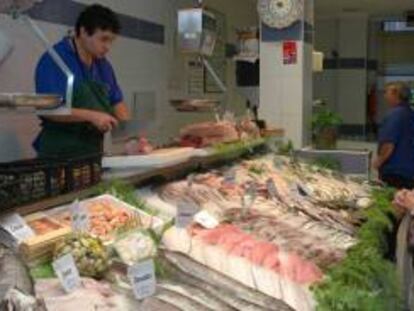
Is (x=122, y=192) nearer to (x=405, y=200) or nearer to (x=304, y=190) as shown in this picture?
(x=304, y=190)

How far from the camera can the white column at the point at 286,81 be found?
22.2ft

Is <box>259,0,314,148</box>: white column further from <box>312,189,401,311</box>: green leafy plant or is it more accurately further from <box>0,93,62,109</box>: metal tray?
<box>0,93,62,109</box>: metal tray

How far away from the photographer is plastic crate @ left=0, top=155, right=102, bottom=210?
2039mm

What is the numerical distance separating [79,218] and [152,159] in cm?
94

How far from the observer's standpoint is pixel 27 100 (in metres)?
2.12

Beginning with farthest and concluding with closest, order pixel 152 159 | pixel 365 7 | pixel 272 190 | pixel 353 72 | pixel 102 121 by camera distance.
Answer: pixel 353 72, pixel 365 7, pixel 272 190, pixel 152 159, pixel 102 121

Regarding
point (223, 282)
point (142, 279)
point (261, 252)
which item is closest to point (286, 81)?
point (261, 252)

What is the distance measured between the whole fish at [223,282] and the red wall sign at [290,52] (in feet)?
16.3

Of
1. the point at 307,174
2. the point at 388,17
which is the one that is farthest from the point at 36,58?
the point at 388,17

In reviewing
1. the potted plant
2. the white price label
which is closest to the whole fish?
the white price label

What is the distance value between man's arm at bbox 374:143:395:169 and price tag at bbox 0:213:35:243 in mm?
4803

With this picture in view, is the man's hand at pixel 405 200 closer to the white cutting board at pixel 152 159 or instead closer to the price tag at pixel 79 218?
the white cutting board at pixel 152 159

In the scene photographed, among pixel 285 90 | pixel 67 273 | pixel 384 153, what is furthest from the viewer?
pixel 285 90

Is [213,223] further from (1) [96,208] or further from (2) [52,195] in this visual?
(2) [52,195]
